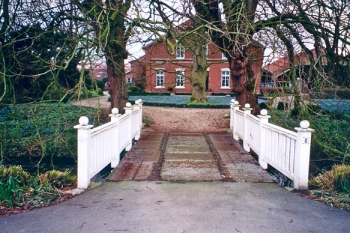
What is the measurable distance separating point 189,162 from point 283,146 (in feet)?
6.96

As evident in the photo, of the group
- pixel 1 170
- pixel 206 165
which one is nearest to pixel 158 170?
pixel 206 165

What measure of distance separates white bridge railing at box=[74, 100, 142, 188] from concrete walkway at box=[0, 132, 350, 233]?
1.03ft

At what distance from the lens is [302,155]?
15.5 feet

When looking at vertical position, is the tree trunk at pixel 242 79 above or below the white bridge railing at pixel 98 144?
above

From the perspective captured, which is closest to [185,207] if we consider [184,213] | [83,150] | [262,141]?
[184,213]

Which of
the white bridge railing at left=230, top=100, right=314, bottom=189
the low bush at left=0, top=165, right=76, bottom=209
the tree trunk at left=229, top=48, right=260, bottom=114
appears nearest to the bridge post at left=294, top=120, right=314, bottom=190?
the white bridge railing at left=230, top=100, right=314, bottom=189

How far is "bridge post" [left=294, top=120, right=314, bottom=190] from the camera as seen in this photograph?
4.66 m

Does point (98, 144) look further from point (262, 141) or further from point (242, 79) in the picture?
point (242, 79)

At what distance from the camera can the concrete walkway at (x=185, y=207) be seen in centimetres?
346

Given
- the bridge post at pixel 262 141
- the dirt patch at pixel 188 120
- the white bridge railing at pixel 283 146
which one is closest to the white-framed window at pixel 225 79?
the dirt patch at pixel 188 120

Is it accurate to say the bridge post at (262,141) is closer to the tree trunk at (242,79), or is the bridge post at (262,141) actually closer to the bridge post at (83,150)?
the bridge post at (83,150)

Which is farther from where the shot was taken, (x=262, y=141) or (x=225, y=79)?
(x=225, y=79)

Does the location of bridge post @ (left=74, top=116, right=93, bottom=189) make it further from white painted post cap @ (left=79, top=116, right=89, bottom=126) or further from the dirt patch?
the dirt patch

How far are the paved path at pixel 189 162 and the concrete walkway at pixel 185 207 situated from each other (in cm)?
2
